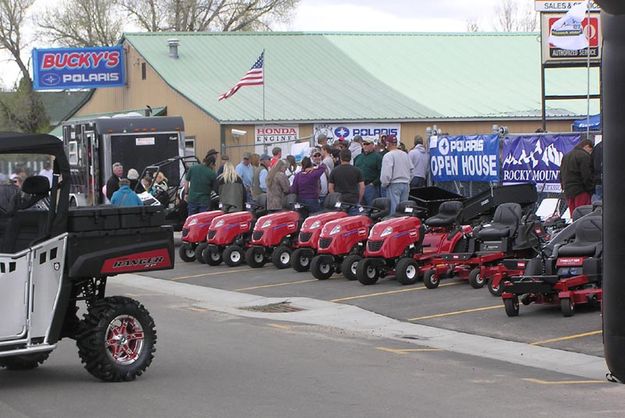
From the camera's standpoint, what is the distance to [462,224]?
56.4ft

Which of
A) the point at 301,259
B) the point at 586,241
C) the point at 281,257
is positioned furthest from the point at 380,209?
the point at 586,241

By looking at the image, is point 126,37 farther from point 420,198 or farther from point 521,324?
point 521,324

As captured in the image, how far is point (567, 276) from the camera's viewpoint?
13297 millimetres

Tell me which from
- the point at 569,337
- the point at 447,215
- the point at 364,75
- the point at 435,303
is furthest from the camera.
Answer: the point at 364,75

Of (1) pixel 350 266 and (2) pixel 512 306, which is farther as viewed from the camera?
(1) pixel 350 266

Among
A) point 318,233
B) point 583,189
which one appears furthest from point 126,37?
point 583,189

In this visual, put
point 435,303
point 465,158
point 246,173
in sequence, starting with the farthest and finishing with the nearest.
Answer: point 246,173
point 465,158
point 435,303

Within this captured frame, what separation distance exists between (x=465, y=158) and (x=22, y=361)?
42.3 feet

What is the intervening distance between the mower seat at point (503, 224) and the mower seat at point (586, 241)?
1748 mm

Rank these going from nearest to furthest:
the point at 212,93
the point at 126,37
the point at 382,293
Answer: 1. the point at 382,293
2. the point at 212,93
3. the point at 126,37

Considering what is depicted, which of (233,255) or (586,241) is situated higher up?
(586,241)

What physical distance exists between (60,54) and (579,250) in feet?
105

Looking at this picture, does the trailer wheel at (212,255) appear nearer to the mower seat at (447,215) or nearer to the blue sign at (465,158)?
the blue sign at (465,158)

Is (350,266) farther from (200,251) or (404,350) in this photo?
(404,350)
